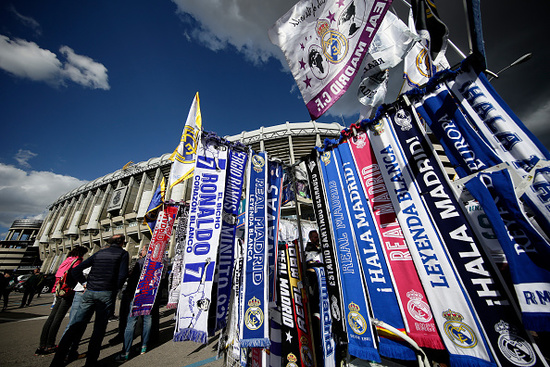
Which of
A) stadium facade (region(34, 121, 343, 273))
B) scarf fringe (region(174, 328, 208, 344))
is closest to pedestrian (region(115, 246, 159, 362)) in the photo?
scarf fringe (region(174, 328, 208, 344))

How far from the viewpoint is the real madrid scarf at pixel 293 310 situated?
2699 mm

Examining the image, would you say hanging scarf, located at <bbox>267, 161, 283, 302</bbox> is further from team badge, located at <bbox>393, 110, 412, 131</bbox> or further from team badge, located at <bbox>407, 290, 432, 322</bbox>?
team badge, located at <bbox>393, 110, 412, 131</bbox>

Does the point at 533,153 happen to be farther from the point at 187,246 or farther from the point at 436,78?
the point at 187,246

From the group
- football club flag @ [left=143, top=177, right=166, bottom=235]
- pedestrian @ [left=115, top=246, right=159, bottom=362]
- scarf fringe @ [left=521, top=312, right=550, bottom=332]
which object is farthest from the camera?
football club flag @ [left=143, top=177, right=166, bottom=235]

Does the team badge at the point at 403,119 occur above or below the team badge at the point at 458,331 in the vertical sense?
above

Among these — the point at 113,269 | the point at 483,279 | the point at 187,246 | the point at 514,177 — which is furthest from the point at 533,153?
the point at 113,269

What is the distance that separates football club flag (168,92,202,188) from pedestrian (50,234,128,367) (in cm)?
139

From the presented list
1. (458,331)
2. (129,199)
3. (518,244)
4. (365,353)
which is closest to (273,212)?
(365,353)

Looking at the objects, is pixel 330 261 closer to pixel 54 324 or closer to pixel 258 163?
pixel 258 163

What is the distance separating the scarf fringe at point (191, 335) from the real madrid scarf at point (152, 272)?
2406mm

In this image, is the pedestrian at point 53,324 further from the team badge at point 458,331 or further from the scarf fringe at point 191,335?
the team badge at point 458,331

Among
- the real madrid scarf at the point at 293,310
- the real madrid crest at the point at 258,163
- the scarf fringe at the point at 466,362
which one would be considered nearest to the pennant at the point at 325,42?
the real madrid crest at the point at 258,163

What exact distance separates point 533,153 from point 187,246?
3829 mm

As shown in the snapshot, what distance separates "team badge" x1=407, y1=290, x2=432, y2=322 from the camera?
1993mm
